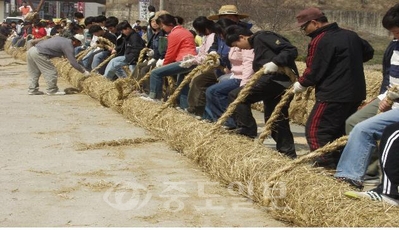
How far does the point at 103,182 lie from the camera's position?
7504 mm

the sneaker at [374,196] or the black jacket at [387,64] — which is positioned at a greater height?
the black jacket at [387,64]

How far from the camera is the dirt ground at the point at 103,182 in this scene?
617 centimetres

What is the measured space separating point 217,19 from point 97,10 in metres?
48.0

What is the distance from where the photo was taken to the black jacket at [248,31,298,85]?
836cm

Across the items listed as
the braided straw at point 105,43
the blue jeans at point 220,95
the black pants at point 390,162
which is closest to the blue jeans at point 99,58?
the braided straw at point 105,43

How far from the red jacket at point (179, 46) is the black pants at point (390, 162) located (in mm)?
6342

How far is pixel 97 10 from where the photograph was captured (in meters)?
58.4

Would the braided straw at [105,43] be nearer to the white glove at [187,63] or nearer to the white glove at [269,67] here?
the white glove at [187,63]

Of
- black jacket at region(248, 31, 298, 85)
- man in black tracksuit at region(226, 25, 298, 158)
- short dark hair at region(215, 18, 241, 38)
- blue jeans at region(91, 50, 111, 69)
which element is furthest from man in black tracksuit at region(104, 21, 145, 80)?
black jacket at region(248, 31, 298, 85)

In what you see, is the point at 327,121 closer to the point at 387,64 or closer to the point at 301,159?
the point at 387,64

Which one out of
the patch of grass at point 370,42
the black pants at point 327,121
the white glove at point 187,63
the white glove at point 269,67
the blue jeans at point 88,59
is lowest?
the patch of grass at point 370,42

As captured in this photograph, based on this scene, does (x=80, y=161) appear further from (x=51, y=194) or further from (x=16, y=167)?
(x=51, y=194)

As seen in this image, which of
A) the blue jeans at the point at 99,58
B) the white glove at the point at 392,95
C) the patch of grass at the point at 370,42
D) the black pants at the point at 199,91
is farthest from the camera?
the patch of grass at the point at 370,42

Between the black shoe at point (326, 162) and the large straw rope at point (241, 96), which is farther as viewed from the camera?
the large straw rope at point (241, 96)
